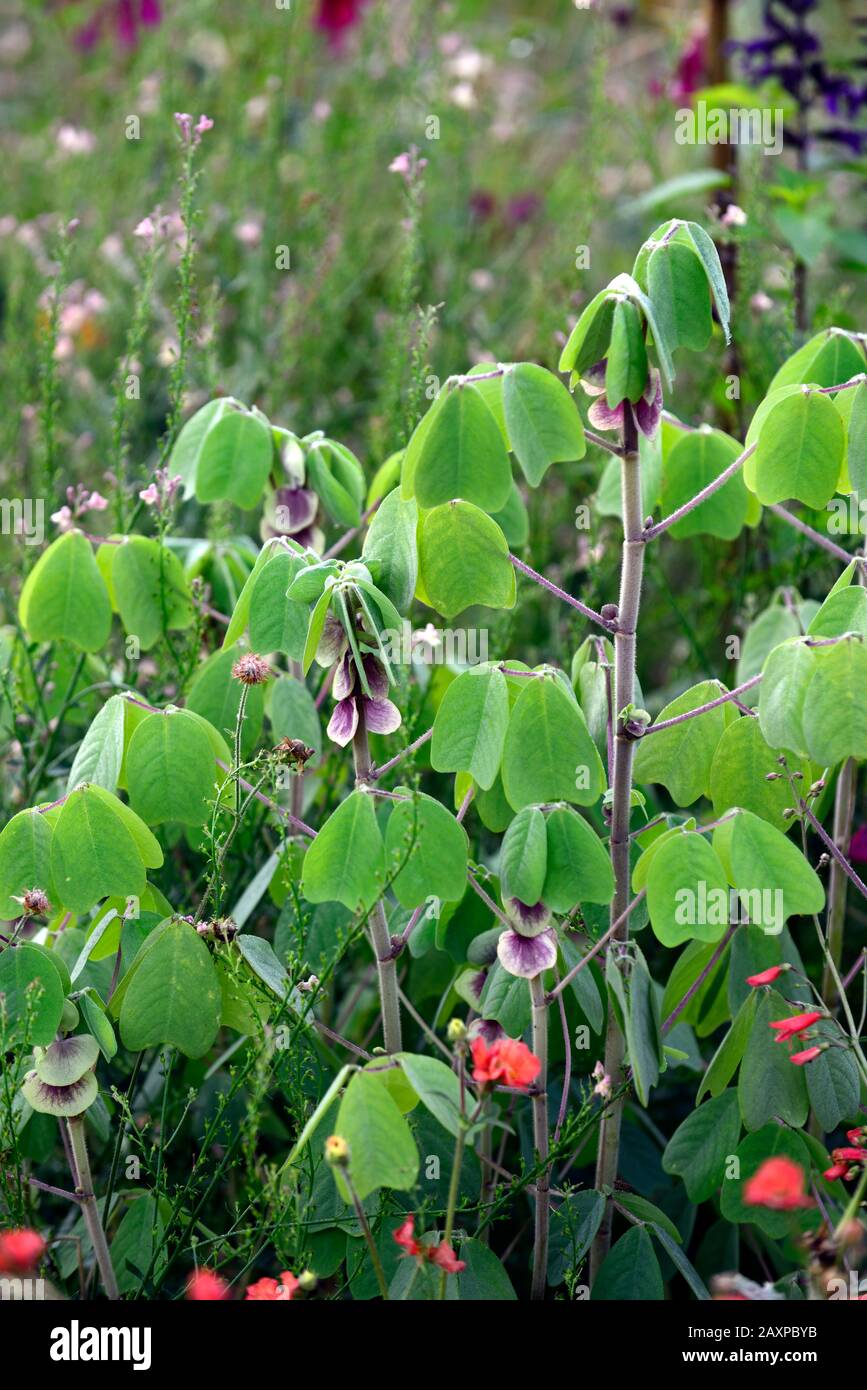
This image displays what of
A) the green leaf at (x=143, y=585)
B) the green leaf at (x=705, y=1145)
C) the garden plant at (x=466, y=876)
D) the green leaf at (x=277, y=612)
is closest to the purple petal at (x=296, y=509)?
the garden plant at (x=466, y=876)

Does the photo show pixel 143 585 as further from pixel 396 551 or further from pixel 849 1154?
pixel 849 1154

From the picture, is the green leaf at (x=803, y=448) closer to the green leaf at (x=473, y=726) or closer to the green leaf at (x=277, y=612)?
the green leaf at (x=473, y=726)

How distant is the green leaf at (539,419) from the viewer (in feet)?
3.44

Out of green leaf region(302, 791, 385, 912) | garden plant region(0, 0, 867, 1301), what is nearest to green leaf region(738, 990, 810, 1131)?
garden plant region(0, 0, 867, 1301)

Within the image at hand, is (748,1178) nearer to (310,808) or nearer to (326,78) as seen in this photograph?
(310,808)

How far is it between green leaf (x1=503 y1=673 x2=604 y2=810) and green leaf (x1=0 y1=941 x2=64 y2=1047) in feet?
1.23

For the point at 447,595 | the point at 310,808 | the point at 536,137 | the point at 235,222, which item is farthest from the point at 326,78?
the point at 447,595

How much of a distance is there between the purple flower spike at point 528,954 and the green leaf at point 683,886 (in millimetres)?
87

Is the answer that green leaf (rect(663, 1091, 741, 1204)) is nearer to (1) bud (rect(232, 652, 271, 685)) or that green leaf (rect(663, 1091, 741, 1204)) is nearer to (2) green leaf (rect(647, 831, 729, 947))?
(2) green leaf (rect(647, 831, 729, 947))

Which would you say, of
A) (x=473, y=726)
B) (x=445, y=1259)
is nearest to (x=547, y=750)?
(x=473, y=726)

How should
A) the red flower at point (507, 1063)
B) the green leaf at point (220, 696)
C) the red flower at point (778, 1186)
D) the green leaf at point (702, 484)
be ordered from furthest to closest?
the green leaf at point (702, 484) → the green leaf at point (220, 696) → the red flower at point (507, 1063) → the red flower at point (778, 1186)

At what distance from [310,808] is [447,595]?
0.62m

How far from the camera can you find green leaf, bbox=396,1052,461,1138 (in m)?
0.94

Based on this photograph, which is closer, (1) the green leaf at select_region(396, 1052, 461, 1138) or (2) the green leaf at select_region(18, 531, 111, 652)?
(1) the green leaf at select_region(396, 1052, 461, 1138)
